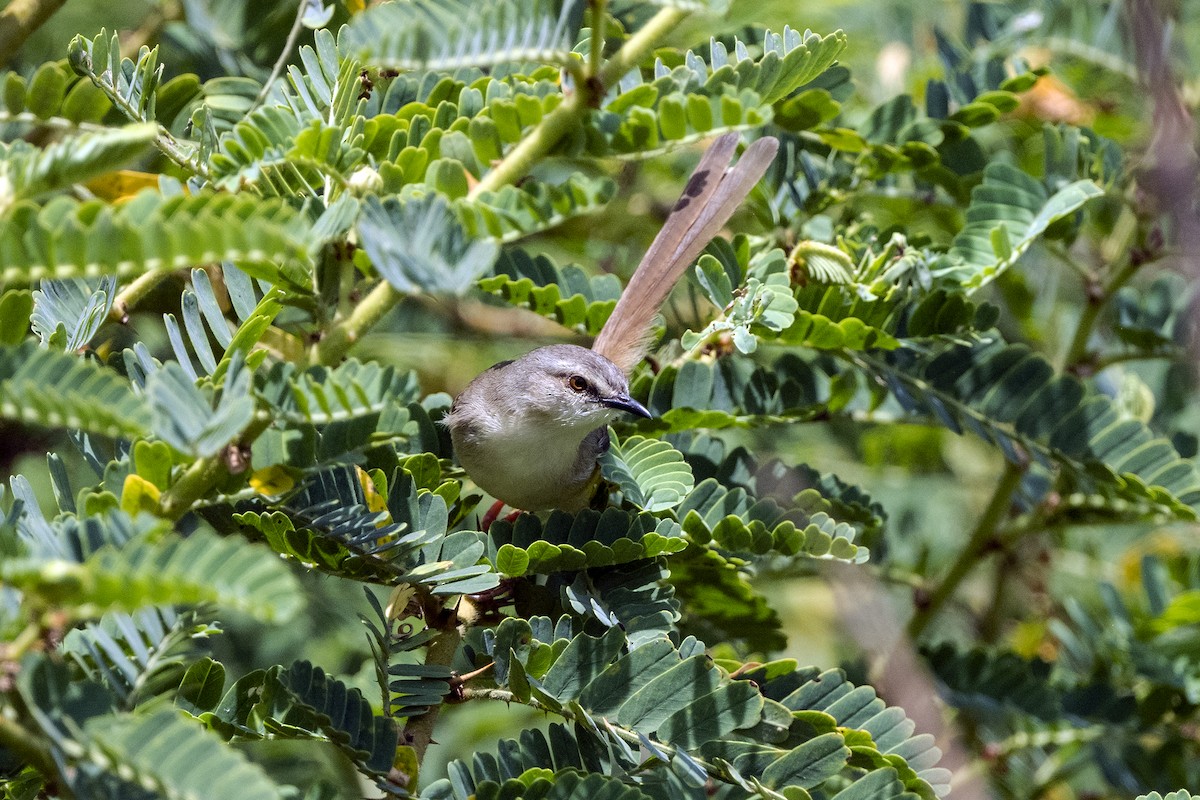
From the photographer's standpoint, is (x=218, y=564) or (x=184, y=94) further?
(x=184, y=94)

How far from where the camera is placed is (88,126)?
1896 mm

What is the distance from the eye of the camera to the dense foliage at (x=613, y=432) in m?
1.51

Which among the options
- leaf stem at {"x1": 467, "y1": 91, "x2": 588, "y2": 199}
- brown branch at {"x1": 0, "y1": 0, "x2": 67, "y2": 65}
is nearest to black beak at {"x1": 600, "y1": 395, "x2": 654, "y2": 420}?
leaf stem at {"x1": 467, "y1": 91, "x2": 588, "y2": 199}

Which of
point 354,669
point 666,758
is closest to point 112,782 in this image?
point 666,758

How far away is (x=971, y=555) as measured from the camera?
11.6 feet

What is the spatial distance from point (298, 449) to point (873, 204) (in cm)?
273

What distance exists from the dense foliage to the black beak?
6 cm

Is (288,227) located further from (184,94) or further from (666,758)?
(184,94)

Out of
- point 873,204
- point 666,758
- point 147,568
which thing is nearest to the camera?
point 147,568

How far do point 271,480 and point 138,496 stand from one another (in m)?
0.20

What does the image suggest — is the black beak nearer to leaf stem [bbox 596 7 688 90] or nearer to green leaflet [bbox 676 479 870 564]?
green leaflet [bbox 676 479 870 564]

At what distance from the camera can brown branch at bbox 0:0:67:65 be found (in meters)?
2.60

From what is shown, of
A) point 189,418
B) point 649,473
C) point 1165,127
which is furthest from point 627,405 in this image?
point 189,418

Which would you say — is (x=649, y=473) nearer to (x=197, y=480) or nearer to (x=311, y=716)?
(x=311, y=716)
